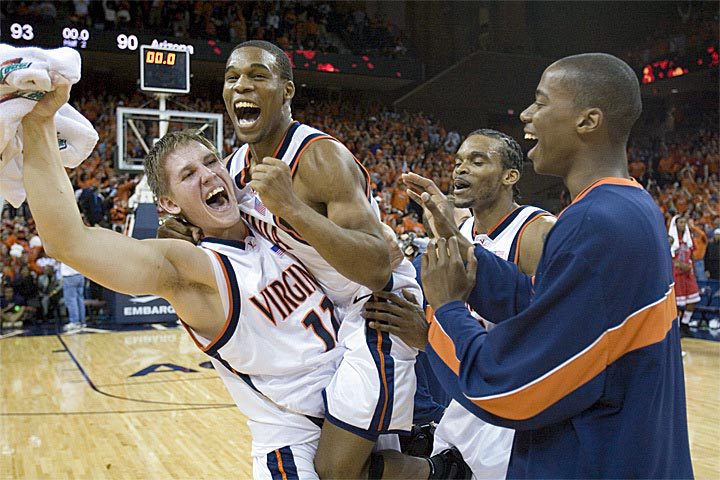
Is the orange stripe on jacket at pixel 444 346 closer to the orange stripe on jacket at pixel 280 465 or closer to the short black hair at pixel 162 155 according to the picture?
the orange stripe on jacket at pixel 280 465

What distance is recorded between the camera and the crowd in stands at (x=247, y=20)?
16094 millimetres

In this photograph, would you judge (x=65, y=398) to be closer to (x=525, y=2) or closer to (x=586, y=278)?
(x=586, y=278)

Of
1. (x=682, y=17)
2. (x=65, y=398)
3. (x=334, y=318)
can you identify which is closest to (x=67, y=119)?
→ (x=334, y=318)

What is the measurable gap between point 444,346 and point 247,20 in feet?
59.6

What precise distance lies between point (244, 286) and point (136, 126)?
1062cm

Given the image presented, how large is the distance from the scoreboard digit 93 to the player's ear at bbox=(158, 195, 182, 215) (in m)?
8.85

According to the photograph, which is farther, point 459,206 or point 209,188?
point 459,206

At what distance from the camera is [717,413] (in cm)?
630

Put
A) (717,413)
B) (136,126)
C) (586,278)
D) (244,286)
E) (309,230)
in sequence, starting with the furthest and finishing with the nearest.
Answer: (136,126)
(717,413)
(244,286)
(309,230)
(586,278)

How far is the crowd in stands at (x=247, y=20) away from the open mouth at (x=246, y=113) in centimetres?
1430

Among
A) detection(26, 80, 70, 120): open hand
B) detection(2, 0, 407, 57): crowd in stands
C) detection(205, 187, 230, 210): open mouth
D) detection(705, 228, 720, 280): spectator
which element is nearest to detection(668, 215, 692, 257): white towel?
detection(705, 228, 720, 280): spectator

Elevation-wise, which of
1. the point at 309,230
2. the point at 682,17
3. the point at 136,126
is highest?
the point at 682,17

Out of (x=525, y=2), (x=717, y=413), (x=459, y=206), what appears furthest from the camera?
(x=525, y=2)

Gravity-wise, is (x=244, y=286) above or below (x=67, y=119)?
below
